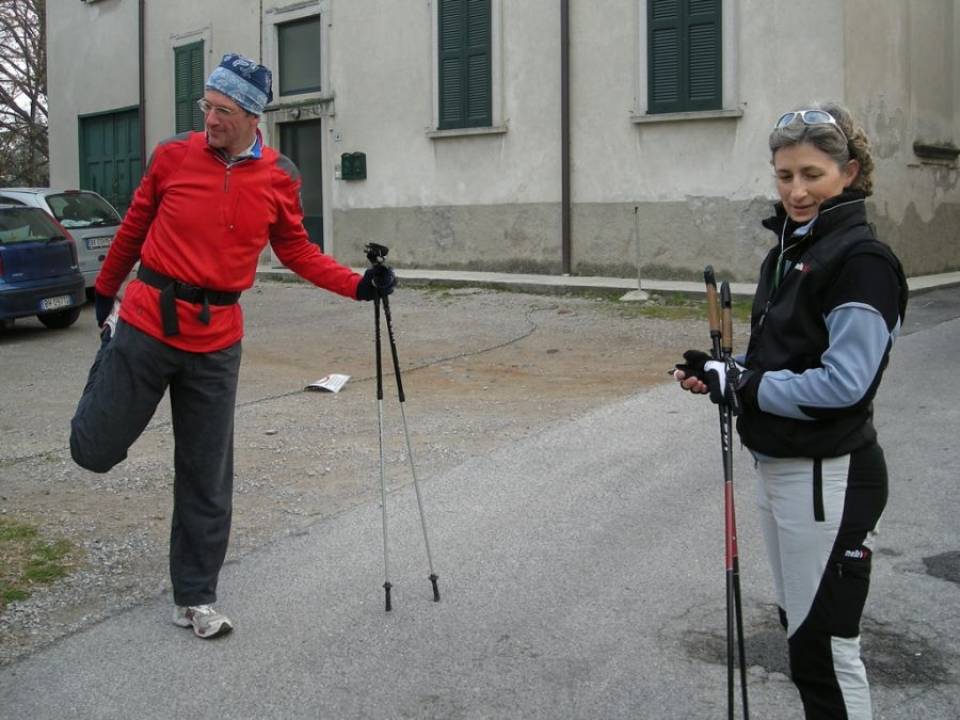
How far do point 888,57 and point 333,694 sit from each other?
43.9 ft

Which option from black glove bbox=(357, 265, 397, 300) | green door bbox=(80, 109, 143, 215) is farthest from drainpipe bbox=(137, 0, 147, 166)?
Result: black glove bbox=(357, 265, 397, 300)

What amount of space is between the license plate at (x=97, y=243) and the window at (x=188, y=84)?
5517mm

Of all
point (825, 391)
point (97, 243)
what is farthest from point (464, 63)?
point (825, 391)

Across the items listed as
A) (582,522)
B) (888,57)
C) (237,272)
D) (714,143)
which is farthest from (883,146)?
(237,272)

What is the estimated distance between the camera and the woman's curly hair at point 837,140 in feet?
9.72

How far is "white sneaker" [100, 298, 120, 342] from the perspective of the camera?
4.57 metres

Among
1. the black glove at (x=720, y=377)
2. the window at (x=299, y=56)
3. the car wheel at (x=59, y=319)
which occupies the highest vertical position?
the window at (x=299, y=56)

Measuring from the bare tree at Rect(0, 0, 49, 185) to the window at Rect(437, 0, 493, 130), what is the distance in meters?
19.0

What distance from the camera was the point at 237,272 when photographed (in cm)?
454

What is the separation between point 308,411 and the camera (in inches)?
352

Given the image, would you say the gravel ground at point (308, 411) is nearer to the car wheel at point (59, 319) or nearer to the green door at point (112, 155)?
the car wheel at point (59, 319)

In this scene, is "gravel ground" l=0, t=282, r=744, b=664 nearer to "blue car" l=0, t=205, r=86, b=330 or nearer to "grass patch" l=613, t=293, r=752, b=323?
"grass patch" l=613, t=293, r=752, b=323

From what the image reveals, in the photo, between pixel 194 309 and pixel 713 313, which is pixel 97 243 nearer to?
pixel 194 309

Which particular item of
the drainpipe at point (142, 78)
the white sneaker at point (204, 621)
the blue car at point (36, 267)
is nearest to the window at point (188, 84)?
the drainpipe at point (142, 78)
